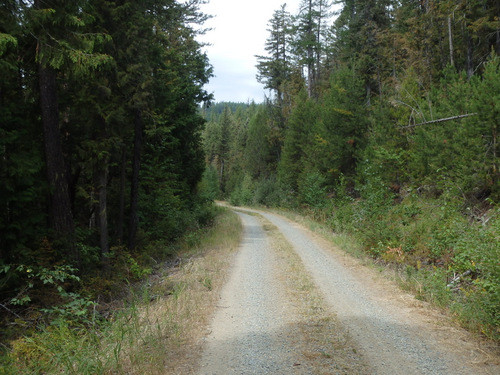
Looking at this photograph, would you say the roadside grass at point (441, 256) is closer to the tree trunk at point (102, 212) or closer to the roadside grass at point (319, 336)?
the roadside grass at point (319, 336)

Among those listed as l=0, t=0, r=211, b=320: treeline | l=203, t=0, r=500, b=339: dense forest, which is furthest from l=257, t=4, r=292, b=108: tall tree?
l=0, t=0, r=211, b=320: treeline

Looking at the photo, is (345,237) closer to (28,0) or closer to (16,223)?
(16,223)

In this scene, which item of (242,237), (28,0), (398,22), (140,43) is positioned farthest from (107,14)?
(398,22)

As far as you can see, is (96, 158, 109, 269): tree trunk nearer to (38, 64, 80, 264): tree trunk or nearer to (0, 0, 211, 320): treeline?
(0, 0, 211, 320): treeline

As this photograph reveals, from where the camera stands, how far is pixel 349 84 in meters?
21.8

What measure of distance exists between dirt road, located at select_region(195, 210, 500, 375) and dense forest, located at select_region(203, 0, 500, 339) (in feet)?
2.31

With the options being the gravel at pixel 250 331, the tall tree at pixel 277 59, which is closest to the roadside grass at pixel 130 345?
the gravel at pixel 250 331

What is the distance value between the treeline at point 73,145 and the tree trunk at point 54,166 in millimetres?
25

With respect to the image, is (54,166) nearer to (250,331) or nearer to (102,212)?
(102,212)

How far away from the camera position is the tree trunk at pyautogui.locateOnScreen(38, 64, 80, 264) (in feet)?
26.4

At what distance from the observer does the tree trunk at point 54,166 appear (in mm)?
8055

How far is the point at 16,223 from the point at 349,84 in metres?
20.3

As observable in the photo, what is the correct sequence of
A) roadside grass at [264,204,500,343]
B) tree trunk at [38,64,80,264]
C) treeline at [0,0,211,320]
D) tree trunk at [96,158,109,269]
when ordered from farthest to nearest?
tree trunk at [96,158,109,269]
tree trunk at [38,64,80,264]
treeline at [0,0,211,320]
roadside grass at [264,204,500,343]

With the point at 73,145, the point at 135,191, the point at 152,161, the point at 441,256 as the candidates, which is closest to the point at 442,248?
the point at 441,256
